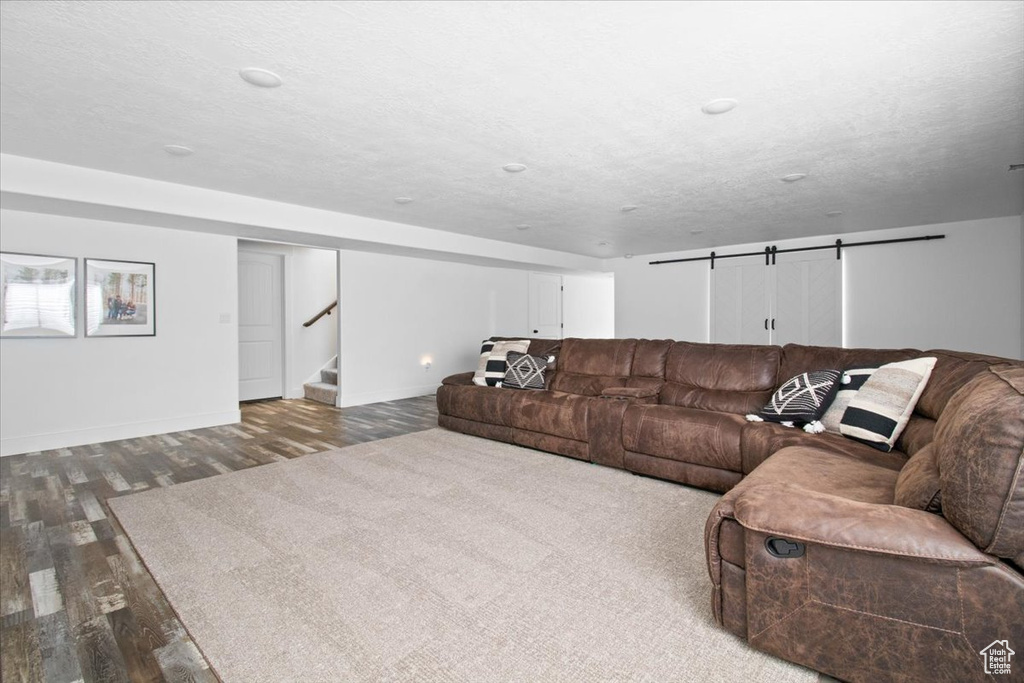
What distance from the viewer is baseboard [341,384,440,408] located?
6.38m

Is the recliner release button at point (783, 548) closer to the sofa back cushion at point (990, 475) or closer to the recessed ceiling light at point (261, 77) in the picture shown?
the sofa back cushion at point (990, 475)

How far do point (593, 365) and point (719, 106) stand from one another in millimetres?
2473

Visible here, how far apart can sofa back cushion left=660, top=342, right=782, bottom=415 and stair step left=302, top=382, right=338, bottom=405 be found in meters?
4.47

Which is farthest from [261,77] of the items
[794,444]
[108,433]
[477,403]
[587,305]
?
[587,305]

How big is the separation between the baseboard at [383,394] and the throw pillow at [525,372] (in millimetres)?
2676

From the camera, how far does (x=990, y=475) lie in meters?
1.23

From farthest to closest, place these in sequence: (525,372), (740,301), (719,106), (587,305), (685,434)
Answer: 1. (587,305)
2. (740,301)
3. (525,372)
4. (685,434)
5. (719,106)

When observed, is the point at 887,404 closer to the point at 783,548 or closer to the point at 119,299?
the point at 783,548

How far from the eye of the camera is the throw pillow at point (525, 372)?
181 inches

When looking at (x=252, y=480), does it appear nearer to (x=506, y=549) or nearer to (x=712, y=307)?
(x=506, y=549)

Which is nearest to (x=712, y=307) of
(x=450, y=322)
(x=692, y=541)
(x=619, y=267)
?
(x=619, y=267)

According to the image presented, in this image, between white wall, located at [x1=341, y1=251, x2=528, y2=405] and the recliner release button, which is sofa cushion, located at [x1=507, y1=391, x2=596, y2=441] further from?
white wall, located at [x1=341, y1=251, x2=528, y2=405]

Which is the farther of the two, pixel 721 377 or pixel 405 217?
pixel 405 217
